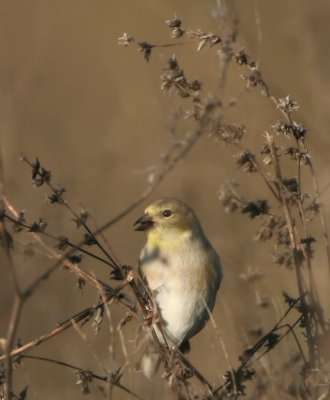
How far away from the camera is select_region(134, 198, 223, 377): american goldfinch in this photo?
4.64m

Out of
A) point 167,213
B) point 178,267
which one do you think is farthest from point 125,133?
point 178,267

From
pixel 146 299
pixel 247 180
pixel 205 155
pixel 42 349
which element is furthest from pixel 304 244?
pixel 42 349

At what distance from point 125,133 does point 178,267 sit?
4.65m

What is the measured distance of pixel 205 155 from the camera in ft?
19.6

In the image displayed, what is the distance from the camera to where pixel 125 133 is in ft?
30.1

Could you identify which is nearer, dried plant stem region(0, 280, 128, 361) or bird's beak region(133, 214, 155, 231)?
dried plant stem region(0, 280, 128, 361)

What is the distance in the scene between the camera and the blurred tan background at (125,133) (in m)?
4.84

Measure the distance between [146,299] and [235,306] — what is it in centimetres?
108

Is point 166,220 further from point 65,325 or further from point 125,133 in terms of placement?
point 125,133

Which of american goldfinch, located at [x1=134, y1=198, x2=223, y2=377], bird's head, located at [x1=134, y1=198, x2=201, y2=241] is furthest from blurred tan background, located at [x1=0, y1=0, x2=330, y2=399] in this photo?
bird's head, located at [x1=134, y1=198, x2=201, y2=241]

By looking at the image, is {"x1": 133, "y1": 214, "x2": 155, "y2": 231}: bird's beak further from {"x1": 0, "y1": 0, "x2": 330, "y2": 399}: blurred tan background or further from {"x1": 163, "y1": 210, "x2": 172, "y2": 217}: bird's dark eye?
{"x1": 0, "y1": 0, "x2": 330, "y2": 399}: blurred tan background

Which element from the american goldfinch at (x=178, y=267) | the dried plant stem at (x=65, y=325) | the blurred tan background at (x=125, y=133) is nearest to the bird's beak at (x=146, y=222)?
the american goldfinch at (x=178, y=267)

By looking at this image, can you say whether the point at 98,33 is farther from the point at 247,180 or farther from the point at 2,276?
the point at 2,276

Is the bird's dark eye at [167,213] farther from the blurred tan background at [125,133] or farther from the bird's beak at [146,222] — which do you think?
the blurred tan background at [125,133]
